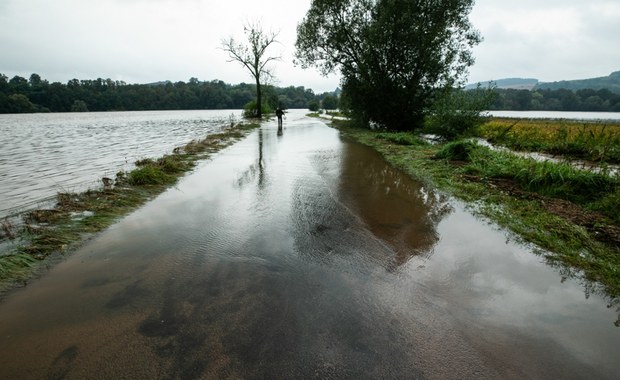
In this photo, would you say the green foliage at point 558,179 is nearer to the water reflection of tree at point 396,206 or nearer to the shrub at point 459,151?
the shrub at point 459,151

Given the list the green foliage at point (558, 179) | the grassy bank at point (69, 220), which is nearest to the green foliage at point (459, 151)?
the green foliage at point (558, 179)

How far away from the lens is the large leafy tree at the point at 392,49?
20266 millimetres

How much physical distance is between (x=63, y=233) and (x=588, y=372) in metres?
7.16

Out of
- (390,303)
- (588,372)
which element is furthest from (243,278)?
(588,372)

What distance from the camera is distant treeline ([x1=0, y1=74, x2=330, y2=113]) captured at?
279ft

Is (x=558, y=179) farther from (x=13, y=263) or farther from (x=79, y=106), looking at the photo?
(x=79, y=106)

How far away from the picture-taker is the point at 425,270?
13.3 feet

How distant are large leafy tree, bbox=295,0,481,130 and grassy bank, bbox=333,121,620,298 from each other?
42.3 ft

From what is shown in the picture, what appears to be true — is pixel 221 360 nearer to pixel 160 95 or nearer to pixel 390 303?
pixel 390 303

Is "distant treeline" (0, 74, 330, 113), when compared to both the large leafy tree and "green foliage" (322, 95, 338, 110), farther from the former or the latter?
the large leafy tree

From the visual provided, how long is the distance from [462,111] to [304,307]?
17763mm

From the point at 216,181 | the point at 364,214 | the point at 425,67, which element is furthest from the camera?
the point at 425,67

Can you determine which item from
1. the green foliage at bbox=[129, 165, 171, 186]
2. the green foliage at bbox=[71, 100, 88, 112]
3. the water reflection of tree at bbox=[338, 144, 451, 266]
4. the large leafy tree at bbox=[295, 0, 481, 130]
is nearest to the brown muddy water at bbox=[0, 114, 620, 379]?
the water reflection of tree at bbox=[338, 144, 451, 266]

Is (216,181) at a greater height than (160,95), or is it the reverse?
(160,95)
